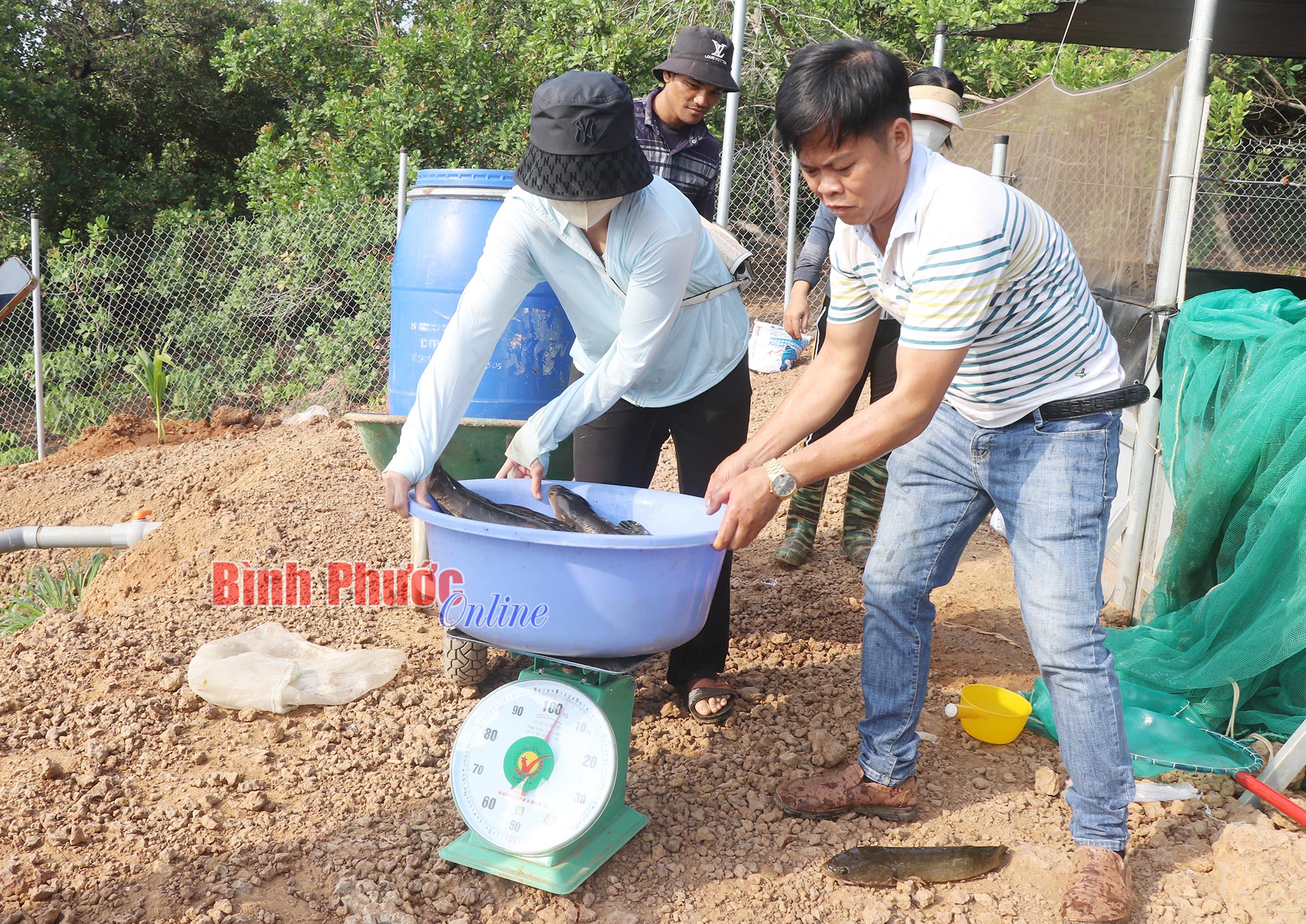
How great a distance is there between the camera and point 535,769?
2.04 meters

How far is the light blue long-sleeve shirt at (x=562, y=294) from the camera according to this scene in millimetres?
2266

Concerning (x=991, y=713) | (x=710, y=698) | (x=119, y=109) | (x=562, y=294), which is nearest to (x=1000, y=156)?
(x=991, y=713)

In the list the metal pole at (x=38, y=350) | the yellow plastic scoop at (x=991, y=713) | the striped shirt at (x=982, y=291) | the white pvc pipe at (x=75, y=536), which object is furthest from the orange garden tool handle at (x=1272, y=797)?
the metal pole at (x=38, y=350)

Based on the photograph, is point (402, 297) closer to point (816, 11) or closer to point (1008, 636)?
point (1008, 636)

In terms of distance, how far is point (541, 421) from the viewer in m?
2.34

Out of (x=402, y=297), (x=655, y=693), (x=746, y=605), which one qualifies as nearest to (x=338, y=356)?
(x=402, y=297)

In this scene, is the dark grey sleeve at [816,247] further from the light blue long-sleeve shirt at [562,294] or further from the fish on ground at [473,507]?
the fish on ground at [473,507]

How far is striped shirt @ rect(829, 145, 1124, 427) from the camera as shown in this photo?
1.78m

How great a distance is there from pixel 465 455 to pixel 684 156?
1.36 meters

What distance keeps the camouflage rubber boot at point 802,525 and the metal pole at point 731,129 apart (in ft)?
10.2

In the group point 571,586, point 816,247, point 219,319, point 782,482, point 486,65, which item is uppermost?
point 486,65

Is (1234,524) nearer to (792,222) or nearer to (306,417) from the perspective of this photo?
(792,222)

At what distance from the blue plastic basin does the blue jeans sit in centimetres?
54

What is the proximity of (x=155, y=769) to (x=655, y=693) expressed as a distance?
4.59 feet
